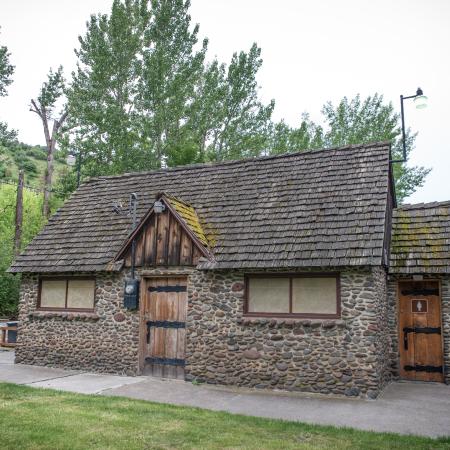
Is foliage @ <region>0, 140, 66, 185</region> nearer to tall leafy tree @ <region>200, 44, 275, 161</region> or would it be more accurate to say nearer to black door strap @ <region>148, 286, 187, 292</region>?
tall leafy tree @ <region>200, 44, 275, 161</region>

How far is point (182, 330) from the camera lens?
11.4m

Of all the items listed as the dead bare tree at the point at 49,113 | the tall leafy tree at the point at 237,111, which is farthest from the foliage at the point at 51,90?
the tall leafy tree at the point at 237,111

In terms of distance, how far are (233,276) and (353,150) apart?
4.88m

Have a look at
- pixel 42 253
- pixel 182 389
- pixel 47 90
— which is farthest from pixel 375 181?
pixel 47 90

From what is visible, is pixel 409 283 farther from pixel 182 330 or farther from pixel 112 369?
pixel 112 369

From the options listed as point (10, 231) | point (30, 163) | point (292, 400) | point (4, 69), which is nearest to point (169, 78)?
point (4, 69)

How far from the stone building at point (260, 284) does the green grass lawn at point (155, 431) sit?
2.69 metres

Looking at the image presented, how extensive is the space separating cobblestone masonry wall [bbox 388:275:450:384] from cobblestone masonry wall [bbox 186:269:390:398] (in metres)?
0.31

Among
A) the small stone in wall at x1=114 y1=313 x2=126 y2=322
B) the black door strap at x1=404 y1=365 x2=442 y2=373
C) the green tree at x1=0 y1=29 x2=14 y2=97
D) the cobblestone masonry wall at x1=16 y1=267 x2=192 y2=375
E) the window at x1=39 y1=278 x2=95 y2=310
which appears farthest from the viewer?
the green tree at x1=0 y1=29 x2=14 y2=97

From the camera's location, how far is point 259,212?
1191cm

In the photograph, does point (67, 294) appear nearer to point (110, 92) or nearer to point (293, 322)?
point (293, 322)

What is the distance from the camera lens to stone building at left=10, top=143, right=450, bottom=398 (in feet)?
32.6

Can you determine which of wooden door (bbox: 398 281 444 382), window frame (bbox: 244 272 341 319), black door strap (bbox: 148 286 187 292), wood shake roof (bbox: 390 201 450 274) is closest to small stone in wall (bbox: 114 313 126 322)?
black door strap (bbox: 148 286 187 292)

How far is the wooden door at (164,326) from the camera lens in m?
11.4
